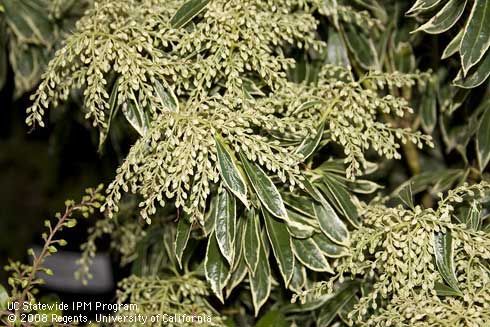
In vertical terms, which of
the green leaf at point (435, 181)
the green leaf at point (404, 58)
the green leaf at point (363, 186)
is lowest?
the green leaf at point (363, 186)

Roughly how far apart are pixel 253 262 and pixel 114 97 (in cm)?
33

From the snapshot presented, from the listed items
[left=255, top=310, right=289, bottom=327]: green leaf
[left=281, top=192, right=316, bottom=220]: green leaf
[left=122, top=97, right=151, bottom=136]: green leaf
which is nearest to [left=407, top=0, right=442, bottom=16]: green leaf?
[left=281, top=192, right=316, bottom=220]: green leaf

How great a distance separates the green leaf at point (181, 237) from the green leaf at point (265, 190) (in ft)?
0.42

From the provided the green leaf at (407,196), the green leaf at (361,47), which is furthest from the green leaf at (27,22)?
the green leaf at (407,196)

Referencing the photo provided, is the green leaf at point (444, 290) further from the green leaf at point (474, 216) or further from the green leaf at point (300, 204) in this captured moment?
the green leaf at point (300, 204)

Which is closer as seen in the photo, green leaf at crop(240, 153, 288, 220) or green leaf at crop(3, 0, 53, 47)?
green leaf at crop(240, 153, 288, 220)

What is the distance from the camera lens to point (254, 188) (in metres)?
1.00

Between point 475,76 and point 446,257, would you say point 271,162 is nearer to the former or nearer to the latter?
point 446,257

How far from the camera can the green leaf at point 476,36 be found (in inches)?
41.1

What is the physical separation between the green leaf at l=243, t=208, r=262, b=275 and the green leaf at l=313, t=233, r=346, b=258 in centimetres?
11

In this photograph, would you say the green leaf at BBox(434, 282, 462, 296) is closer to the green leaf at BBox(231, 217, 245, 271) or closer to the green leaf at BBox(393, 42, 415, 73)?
the green leaf at BBox(231, 217, 245, 271)

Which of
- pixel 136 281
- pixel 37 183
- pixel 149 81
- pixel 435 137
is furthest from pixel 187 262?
pixel 37 183

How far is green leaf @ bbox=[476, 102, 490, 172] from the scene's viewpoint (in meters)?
1.21

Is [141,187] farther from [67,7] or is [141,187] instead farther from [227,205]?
[67,7]
